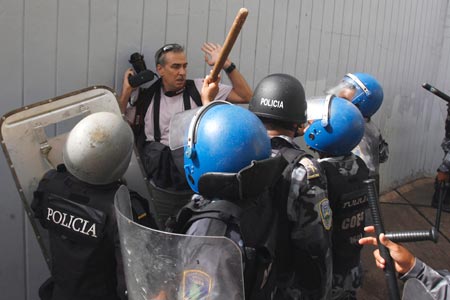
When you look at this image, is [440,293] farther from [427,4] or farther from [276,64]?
[427,4]

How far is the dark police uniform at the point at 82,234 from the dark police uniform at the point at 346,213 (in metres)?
0.95

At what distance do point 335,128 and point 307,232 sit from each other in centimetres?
66

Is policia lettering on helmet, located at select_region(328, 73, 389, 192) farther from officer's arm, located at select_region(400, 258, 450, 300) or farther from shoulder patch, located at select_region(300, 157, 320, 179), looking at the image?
officer's arm, located at select_region(400, 258, 450, 300)

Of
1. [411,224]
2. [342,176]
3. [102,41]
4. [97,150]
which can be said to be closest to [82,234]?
[97,150]

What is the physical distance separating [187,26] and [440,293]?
2757 millimetres

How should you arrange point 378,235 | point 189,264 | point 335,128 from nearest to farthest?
point 189,264 → point 378,235 → point 335,128

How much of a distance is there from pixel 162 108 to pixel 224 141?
1777 mm

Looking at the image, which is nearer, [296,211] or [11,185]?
[296,211]

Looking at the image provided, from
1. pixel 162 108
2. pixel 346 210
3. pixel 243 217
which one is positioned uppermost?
pixel 162 108

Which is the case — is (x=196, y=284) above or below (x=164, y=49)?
below

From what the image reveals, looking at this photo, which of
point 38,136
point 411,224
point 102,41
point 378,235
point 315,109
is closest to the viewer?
point 378,235

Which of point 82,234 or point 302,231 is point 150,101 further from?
point 302,231

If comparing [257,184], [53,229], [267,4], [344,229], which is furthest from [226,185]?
[267,4]

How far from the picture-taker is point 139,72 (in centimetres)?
318
